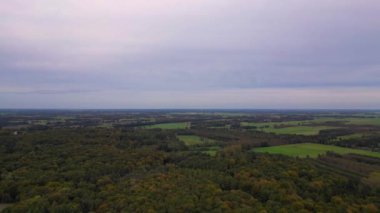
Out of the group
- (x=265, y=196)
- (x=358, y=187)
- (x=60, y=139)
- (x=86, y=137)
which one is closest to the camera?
(x=265, y=196)

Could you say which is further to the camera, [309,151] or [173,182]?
[309,151]

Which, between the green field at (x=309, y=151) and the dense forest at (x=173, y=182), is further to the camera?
the green field at (x=309, y=151)

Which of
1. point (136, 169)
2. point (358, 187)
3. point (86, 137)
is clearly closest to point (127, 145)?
point (86, 137)

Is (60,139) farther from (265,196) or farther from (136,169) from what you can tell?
(265,196)

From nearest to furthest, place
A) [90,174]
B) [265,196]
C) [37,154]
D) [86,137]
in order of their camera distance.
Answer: [265,196], [90,174], [37,154], [86,137]

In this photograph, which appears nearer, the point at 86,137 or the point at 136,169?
the point at 136,169

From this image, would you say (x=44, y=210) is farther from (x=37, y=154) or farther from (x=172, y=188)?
(x=37, y=154)

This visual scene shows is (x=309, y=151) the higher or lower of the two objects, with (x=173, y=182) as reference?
lower

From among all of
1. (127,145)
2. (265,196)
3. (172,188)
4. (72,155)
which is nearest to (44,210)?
(172,188)

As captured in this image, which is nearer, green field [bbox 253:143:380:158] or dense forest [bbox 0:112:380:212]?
dense forest [bbox 0:112:380:212]
